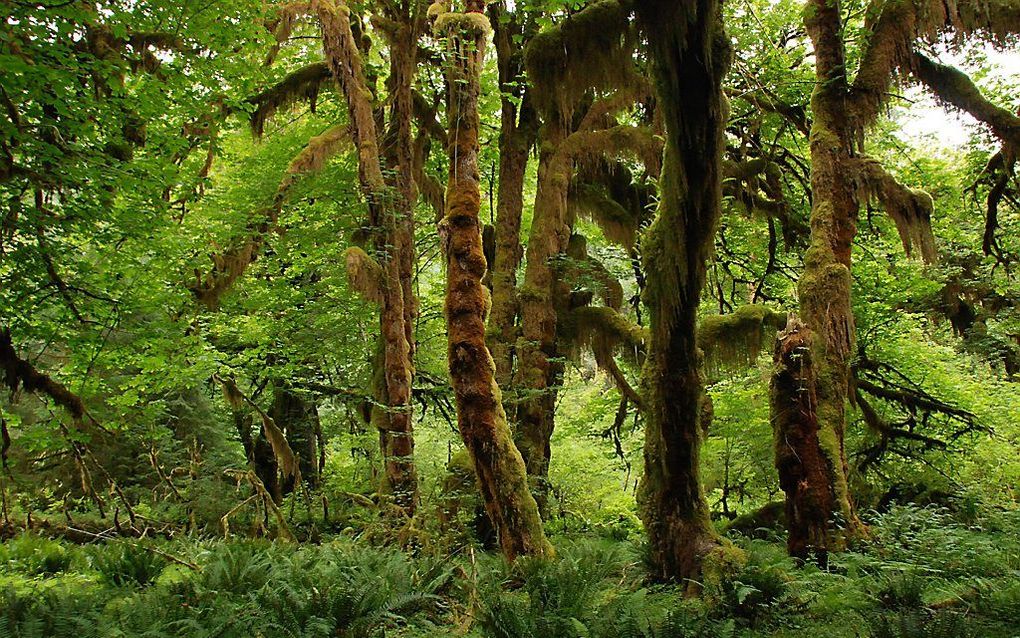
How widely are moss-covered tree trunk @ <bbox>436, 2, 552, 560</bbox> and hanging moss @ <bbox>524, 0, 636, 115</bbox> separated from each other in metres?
0.99

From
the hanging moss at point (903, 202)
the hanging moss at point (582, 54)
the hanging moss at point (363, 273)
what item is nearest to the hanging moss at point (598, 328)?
the hanging moss at point (363, 273)

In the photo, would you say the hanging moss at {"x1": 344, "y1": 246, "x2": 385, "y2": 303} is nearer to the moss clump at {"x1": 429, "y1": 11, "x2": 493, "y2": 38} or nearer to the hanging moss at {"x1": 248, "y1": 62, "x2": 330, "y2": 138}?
the moss clump at {"x1": 429, "y1": 11, "x2": 493, "y2": 38}

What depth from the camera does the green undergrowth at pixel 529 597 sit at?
431cm

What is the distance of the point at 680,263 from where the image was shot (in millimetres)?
5457

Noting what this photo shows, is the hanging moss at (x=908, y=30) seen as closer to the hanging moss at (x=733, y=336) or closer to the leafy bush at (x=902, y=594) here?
the hanging moss at (x=733, y=336)

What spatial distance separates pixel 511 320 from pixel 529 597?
19.0 feet

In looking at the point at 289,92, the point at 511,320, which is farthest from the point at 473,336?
the point at 289,92

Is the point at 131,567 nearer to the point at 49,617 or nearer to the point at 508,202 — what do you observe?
the point at 49,617

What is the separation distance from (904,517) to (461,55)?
7231 millimetres

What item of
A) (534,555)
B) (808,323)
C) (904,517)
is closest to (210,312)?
(534,555)

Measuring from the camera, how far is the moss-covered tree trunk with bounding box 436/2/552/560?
582 centimetres

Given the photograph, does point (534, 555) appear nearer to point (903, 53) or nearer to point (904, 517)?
point (904, 517)

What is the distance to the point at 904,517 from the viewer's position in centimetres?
743

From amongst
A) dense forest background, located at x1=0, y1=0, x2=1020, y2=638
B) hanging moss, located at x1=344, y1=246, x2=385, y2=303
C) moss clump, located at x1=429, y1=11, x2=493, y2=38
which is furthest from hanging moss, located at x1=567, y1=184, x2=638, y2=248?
moss clump, located at x1=429, y1=11, x2=493, y2=38
